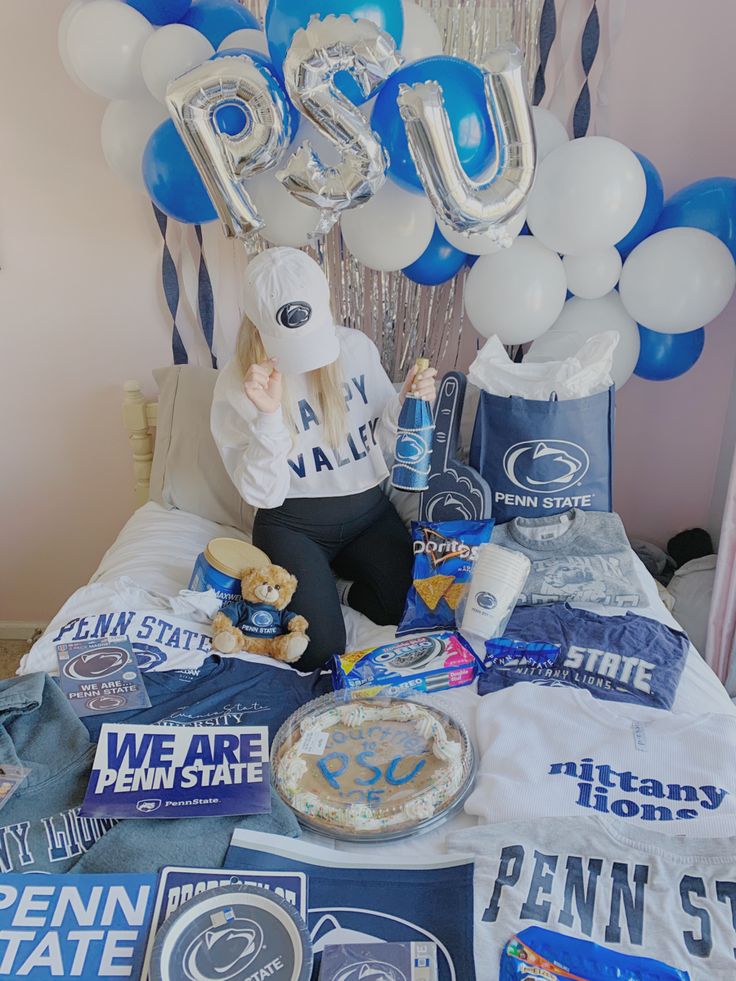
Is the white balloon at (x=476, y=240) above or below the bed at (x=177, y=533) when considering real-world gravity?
above

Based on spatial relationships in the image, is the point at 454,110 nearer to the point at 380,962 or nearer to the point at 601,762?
the point at 601,762

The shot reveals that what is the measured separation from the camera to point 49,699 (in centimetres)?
121

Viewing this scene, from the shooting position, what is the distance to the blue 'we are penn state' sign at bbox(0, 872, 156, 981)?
0.85 m

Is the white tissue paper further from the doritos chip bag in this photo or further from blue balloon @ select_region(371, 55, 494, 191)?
blue balloon @ select_region(371, 55, 494, 191)

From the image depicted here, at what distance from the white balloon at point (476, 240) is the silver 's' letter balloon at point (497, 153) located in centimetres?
11

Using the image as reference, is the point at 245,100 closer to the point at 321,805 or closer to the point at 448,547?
the point at 448,547

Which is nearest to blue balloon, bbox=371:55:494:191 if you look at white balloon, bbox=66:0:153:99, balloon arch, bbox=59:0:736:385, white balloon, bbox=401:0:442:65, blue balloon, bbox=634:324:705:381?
balloon arch, bbox=59:0:736:385

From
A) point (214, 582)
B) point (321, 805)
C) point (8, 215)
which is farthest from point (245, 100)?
point (321, 805)

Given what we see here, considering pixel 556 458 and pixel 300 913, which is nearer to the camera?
pixel 300 913

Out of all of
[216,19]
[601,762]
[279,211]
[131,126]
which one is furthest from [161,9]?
[601,762]

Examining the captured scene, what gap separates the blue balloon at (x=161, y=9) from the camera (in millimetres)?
1645

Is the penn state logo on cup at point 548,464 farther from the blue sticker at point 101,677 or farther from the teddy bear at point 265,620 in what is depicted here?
the blue sticker at point 101,677

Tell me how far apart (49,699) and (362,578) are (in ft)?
2.48

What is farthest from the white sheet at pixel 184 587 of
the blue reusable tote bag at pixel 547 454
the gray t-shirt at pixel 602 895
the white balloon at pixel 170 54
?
the white balloon at pixel 170 54
